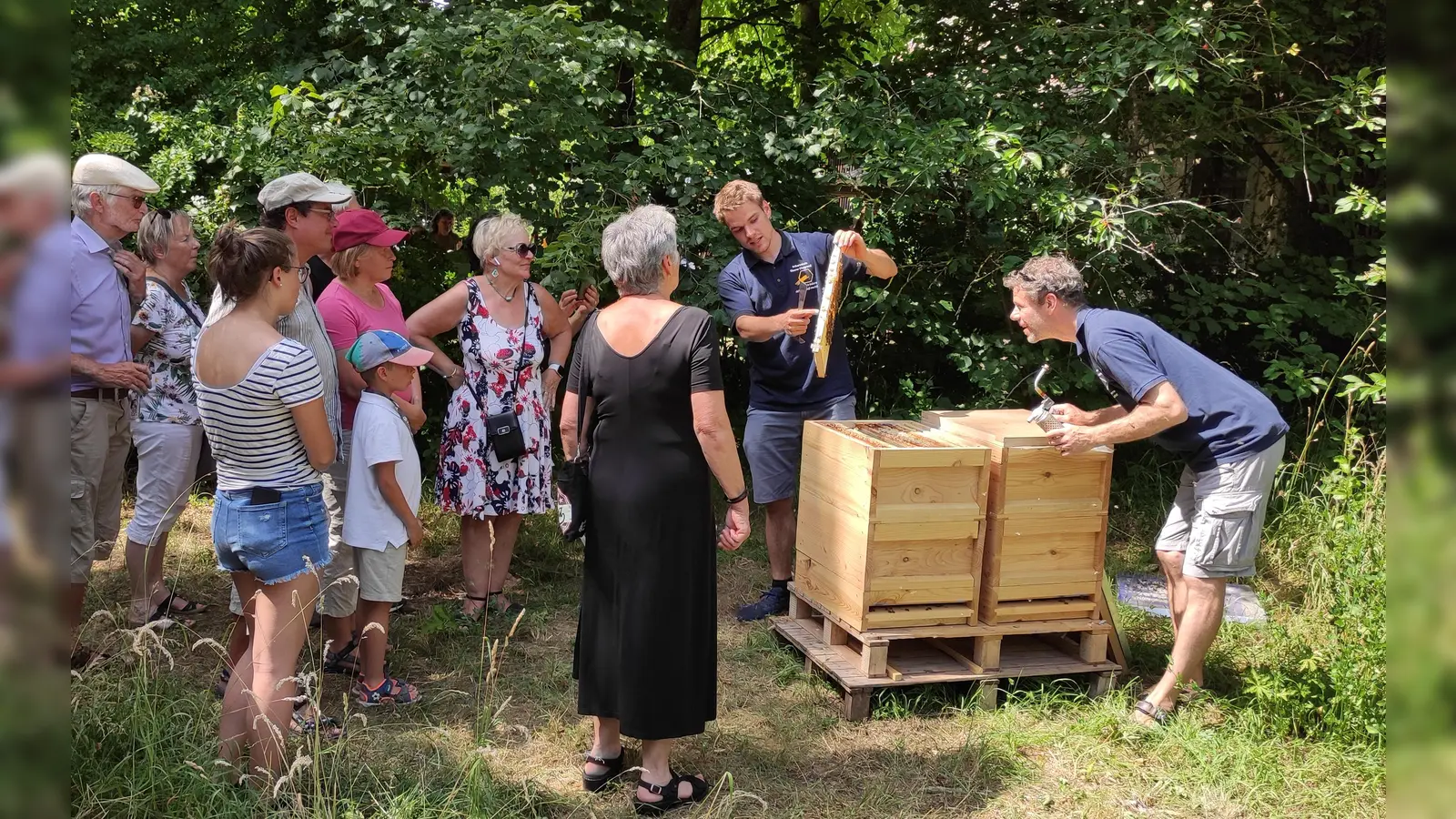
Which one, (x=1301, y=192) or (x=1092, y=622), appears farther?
(x=1301, y=192)

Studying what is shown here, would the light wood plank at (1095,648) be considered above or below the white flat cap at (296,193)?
below

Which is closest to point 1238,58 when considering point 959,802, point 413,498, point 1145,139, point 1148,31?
point 1148,31

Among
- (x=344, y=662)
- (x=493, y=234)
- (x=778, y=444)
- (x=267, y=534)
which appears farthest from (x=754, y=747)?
(x=493, y=234)

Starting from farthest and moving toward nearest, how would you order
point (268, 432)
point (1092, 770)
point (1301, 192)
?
1. point (1301, 192)
2. point (1092, 770)
3. point (268, 432)

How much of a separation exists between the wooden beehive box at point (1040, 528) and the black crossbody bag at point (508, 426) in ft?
7.12

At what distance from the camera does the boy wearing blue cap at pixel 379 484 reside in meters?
4.27

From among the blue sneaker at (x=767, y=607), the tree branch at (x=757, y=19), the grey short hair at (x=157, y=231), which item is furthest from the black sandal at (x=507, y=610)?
the tree branch at (x=757, y=19)

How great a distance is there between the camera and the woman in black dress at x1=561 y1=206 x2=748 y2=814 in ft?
11.9

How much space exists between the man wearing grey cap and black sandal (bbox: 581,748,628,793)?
54.1 inches

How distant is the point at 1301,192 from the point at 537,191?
6.19 metres

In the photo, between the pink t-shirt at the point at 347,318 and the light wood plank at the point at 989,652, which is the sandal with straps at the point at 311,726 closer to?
the pink t-shirt at the point at 347,318

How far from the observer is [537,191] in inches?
255

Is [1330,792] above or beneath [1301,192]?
beneath

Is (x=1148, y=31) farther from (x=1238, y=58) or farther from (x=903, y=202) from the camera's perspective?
(x=903, y=202)
